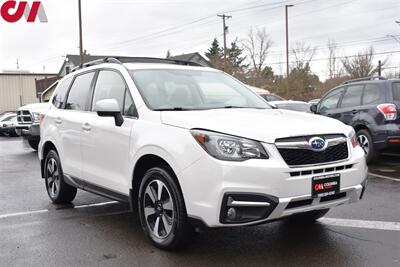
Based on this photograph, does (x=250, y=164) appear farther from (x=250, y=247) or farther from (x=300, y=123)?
(x=250, y=247)

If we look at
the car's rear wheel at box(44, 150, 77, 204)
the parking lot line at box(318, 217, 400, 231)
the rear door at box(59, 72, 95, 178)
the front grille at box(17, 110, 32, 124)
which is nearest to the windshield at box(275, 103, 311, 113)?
the front grille at box(17, 110, 32, 124)

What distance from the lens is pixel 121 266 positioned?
4.07m

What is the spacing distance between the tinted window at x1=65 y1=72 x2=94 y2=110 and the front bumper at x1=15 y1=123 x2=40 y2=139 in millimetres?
7556

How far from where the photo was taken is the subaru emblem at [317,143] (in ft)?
12.9

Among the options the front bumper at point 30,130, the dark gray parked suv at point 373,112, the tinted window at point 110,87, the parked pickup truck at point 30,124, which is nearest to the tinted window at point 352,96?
the dark gray parked suv at point 373,112

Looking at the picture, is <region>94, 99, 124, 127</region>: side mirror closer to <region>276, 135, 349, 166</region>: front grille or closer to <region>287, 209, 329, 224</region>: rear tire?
<region>276, 135, 349, 166</region>: front grille

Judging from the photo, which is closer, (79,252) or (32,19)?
(79,252)

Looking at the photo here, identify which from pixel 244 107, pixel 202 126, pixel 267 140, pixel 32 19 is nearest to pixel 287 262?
pixel 267 140

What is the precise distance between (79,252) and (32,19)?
22.4m

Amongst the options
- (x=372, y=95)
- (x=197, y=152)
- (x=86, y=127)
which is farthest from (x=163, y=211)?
(x=372, y=95)

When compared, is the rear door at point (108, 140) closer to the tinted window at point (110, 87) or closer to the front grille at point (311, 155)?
the tinted window at point (110, 87)

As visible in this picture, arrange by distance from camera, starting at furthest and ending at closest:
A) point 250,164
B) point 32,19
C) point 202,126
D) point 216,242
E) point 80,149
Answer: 1. point 32,19
2. point 80,149
3. point 216,242
4. point 202,126
5. point 250,164

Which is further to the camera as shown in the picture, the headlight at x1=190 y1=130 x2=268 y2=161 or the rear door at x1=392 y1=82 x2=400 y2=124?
the rear door at x1=392 y1=82 x2=400 y2=124

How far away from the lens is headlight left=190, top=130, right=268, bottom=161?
3762 mm
